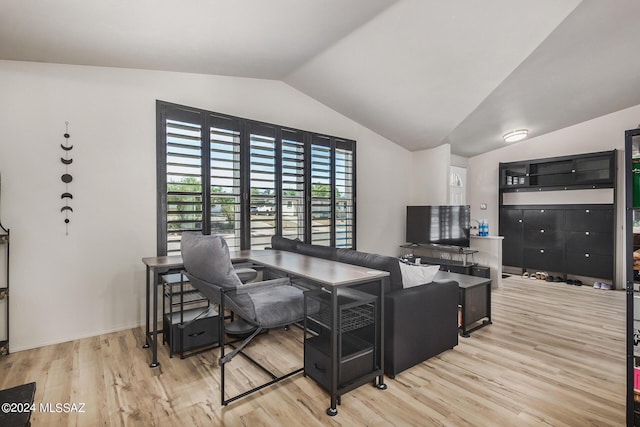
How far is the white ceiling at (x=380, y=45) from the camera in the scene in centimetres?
244

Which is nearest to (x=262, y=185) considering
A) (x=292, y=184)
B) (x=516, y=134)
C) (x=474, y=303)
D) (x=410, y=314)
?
(x=292, y=184)

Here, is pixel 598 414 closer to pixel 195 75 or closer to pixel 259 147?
pixel 259 147

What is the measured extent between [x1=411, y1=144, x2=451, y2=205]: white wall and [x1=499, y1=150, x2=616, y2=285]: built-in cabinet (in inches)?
75.8

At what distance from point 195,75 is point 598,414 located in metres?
4.61

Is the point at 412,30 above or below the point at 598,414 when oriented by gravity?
above

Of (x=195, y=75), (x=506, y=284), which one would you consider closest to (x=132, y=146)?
(x=195, y=75)

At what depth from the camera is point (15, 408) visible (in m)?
1.16

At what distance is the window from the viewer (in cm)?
355

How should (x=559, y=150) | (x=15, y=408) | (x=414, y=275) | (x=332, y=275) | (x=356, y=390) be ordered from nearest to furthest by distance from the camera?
(x=15, y=408), (x=332, y=275), (x=356, y=390), (x=414, y=275), (x=559, y=150)

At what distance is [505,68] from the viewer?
3361 millimetres

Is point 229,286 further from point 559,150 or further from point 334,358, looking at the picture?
point 559,150

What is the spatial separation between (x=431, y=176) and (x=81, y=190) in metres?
5.19

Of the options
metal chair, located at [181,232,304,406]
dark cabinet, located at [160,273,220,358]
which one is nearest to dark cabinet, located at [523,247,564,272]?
metal chair, located at [181,232,304,406]

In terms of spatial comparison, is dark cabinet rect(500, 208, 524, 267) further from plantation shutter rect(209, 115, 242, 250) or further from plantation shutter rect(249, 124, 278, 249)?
plantation shutter rect(209, 115, 242, 250)
